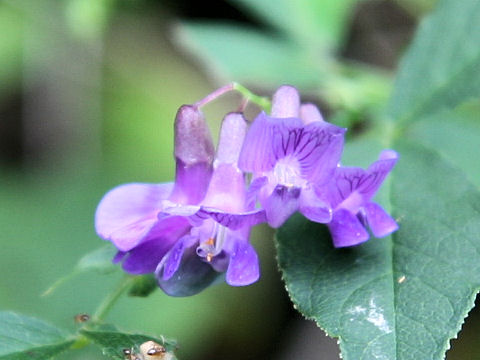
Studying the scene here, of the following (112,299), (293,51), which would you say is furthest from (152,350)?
(293,51)

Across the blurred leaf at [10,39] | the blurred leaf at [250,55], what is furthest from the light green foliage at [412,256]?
the blurred leaf at [10,39]

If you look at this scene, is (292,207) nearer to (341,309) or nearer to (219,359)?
(341,309)

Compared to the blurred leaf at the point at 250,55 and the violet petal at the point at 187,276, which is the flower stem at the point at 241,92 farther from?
the blurred leaf at the point at 250,55

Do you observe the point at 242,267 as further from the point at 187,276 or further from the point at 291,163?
the point at 291,163

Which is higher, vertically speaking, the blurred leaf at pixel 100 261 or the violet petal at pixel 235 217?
the violet petal at pixel 235 217

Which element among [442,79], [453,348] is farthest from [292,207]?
[453,348]

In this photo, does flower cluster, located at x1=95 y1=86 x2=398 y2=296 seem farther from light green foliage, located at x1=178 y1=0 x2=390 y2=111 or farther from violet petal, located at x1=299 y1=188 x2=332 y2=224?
light green foliage, located at x1=178 y1=0 x2=390 y2=111
